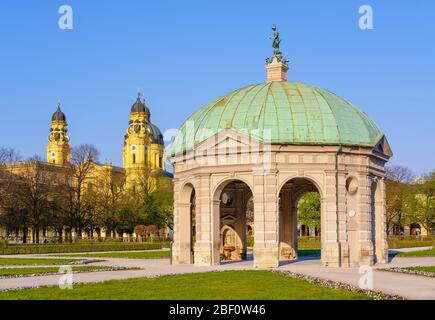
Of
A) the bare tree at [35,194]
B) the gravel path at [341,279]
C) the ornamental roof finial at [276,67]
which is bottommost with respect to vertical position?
the gravel path at [341,279]

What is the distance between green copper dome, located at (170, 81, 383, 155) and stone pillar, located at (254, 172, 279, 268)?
8.33ft

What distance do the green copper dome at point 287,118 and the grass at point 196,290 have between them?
1207 centimetres

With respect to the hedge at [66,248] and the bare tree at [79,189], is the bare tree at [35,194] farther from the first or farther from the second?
the hedge at [66,248]

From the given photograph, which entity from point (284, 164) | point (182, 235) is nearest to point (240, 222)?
point (182, 235)

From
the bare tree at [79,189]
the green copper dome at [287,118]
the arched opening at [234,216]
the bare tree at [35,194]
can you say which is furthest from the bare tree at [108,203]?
the green copper dome at [287,118]

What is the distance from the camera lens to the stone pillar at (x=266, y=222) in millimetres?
40219

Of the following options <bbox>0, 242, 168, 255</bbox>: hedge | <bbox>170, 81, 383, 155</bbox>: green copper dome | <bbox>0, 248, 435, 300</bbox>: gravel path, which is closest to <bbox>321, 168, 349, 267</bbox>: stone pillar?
<bbox>0, 248, 435, 300</bbox>: gravel path

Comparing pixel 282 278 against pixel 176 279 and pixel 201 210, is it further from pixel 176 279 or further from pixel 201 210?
pixel 201 210

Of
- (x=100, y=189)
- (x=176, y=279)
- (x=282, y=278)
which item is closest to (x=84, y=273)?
(x=176, y=279)

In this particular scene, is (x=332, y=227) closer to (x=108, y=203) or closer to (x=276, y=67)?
(x=276, y=67)

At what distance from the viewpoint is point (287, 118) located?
41938 mm

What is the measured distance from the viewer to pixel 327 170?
4116 centimetres

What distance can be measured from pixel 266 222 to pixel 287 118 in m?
6.52
